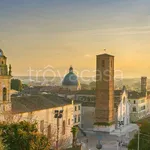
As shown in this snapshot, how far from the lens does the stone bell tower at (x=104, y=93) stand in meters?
51.2

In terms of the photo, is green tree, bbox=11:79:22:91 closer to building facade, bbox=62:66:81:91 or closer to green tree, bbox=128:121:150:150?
building facade, bbox=62:66:81:91

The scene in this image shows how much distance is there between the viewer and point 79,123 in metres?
52.3

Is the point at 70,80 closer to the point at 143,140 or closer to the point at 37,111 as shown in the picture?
the point at 37,111

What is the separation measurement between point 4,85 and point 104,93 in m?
24.4

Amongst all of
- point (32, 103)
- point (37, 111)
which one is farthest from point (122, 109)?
point (37, 111)

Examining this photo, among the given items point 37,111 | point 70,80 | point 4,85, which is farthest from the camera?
point 70,80

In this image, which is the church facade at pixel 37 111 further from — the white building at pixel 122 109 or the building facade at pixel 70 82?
the building facade at pixel 70 82

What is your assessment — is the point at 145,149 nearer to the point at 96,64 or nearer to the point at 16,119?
the point at 16,119

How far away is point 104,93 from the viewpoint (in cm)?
5219

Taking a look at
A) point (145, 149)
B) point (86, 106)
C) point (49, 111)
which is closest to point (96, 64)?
point (86, 106)

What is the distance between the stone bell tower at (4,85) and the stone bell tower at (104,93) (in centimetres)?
2258

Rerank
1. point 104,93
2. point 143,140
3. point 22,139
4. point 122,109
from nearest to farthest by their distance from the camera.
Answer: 1. point 22,139
2. point 143,140
3. point 104,93
4. point 122,109

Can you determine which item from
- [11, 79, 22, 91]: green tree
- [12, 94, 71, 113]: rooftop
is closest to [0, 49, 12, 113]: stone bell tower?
[12, 94, 71, 113]: rooftop

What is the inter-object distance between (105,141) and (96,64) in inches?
557
